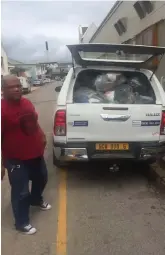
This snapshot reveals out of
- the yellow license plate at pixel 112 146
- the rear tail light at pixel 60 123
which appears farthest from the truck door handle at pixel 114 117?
the rear tail light at pixel 60 123

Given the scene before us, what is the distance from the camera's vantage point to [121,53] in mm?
5352

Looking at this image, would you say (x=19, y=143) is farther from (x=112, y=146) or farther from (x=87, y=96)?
(x=87, y=96)

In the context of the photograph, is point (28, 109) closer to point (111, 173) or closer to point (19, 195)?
point (19, 195)

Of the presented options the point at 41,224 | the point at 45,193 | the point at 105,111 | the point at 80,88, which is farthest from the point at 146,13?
the point at 41,224

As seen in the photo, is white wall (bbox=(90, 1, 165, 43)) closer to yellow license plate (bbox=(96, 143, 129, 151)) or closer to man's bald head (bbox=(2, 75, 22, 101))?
yellow license plate (bbox=(96, 143, 129, 151))

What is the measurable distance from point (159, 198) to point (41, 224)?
176 cm

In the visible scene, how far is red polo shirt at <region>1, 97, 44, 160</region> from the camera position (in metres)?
3.49

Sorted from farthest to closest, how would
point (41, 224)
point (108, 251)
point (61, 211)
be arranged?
point (61, 211), point (41, 224), point (108, 251)

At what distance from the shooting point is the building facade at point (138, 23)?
9.64 metres

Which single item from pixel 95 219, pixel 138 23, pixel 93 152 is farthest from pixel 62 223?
pixel 138 23

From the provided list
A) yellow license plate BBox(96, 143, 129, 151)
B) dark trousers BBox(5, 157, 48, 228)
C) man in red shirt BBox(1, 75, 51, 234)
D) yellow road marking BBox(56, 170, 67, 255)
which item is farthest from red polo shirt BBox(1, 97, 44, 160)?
yellow license plate BBox(96, 143, 129, 151)

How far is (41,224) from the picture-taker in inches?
155

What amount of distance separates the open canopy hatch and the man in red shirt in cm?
170

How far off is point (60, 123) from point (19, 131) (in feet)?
4.05
